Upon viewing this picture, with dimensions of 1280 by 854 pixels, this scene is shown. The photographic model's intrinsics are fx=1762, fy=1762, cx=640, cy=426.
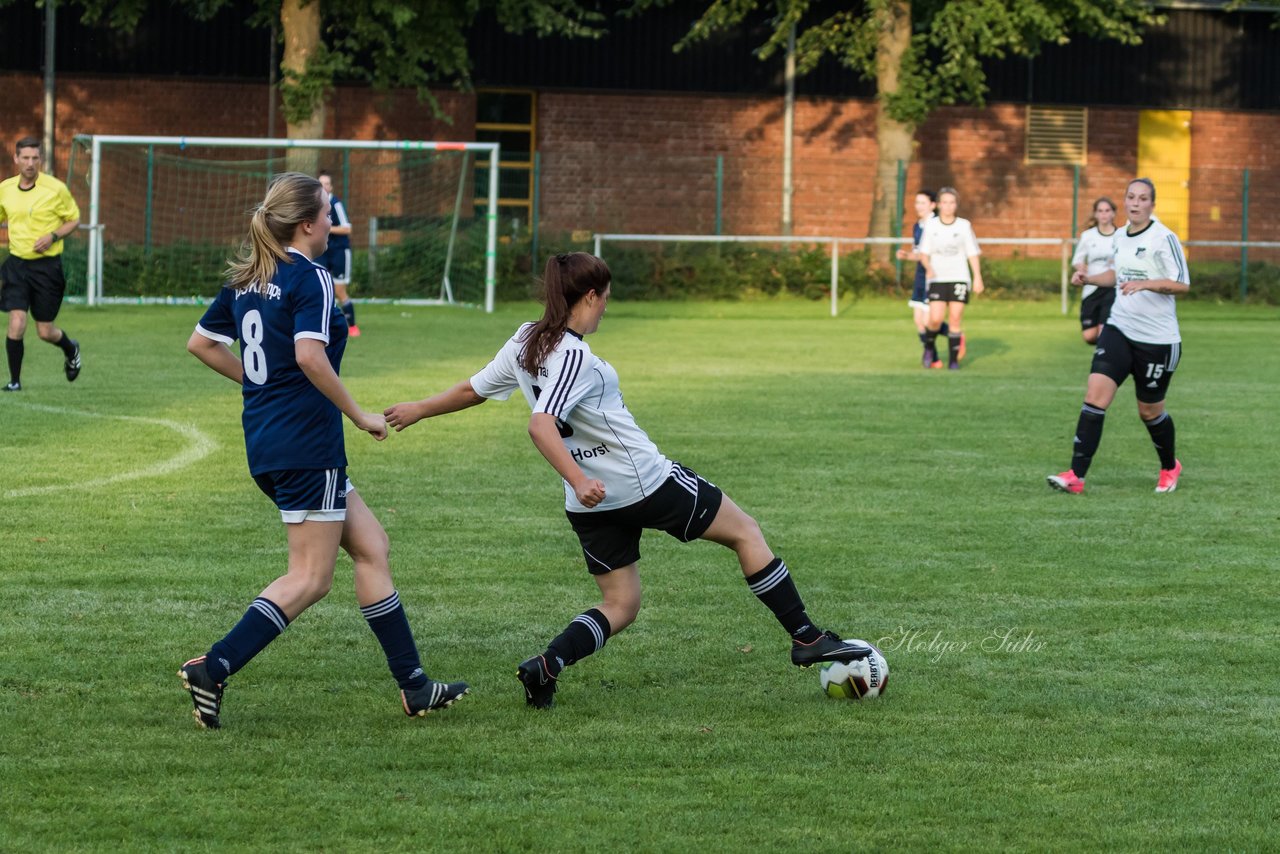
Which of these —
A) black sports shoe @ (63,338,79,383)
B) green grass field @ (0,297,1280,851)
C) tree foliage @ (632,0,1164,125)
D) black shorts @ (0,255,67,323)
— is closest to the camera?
green grass field @ (0,297,1280,851)

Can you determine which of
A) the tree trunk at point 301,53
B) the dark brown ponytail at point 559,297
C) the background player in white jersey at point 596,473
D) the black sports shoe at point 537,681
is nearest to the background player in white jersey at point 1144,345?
the background player in white jersey at point 596,473

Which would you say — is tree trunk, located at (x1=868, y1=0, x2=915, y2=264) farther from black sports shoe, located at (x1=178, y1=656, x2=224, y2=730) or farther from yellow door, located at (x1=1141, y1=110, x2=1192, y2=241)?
black sports shoe, located at (x1=178, y1=656, x2=224, y2=730)

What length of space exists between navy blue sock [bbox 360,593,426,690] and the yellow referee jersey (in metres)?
9.94

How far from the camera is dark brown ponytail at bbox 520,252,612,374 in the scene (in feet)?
17.9

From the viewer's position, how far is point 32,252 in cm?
1437

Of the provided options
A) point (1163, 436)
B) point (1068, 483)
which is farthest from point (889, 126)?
point (1068, 483)

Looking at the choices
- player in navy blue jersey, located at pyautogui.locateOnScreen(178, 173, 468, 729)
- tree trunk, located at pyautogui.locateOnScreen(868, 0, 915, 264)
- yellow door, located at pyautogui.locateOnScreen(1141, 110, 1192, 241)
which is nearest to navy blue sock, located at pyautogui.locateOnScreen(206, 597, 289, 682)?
player in navy blue jersey, located at pyautogui.locateOnScreen(178, 173, 468, 729)

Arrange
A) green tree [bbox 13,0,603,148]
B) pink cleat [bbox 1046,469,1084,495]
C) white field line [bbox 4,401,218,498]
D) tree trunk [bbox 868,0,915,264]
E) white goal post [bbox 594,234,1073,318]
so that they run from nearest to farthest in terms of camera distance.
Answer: white field line [bbox 4,401,218,498] → pink cleat [bbox 1046,469,1084,495] → white goal post [bbox 594,234,1073,318] → green tree [bbox 13,0,603,148] → tree trunk [bbox 868,0,915,264]

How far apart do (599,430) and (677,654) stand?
1.24m

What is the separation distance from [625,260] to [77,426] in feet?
59.5

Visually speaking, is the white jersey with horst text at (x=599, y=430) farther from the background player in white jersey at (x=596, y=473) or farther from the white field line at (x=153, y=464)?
the white field line at (x=153, y=464)

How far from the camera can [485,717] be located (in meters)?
5.57

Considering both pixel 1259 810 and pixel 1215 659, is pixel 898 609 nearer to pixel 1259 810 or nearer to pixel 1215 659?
pixel 1215 659

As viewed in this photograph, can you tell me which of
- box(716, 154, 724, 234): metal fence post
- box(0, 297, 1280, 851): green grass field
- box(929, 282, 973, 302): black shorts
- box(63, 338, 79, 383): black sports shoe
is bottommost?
box(0, 297, 1280, 851): green grass field
